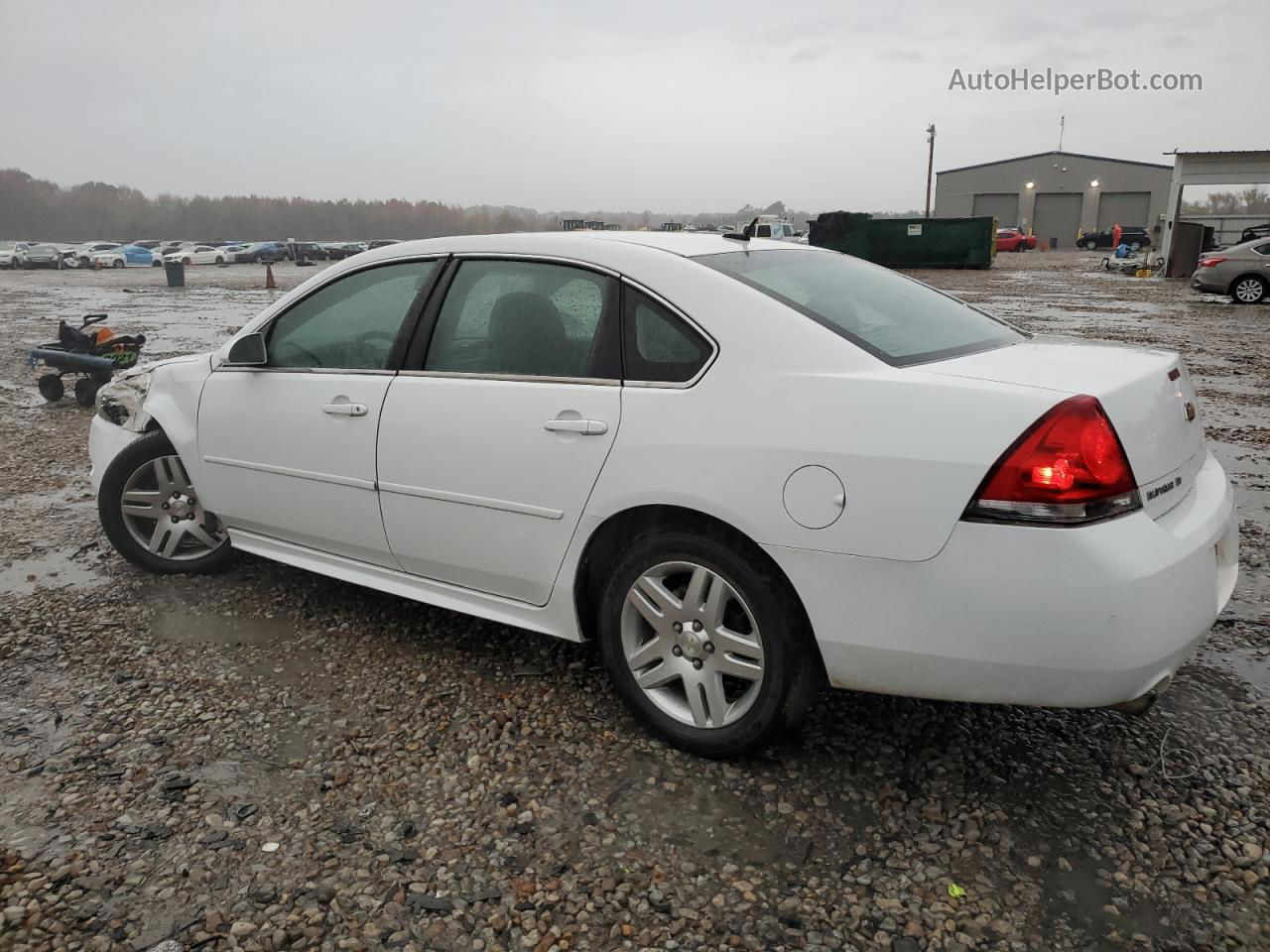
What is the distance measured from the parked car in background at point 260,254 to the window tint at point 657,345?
55487 mm

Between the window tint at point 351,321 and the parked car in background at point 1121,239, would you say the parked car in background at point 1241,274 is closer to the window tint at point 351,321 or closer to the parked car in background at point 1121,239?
the window tint at point 351,321

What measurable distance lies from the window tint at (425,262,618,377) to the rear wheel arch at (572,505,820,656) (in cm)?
47

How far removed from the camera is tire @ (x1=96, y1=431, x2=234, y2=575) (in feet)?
14.2

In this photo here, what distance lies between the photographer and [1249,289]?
19000 millimetres

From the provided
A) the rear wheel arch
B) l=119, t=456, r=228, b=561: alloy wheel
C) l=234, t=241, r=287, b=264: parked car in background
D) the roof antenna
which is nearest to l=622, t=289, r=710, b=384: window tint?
the rear wheel arch

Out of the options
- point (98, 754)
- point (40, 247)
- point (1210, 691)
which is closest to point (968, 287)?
point (1210, 691)

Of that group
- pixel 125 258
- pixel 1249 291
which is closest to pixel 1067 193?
pixel 1249 291

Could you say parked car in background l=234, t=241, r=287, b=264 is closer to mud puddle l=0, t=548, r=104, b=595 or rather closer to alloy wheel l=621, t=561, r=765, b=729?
mud puddle l=0, t=548, r=104, b=595

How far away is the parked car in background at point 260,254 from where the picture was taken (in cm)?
5422

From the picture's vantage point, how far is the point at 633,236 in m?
3.24

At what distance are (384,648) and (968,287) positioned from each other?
2396cm

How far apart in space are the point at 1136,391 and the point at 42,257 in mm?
56194

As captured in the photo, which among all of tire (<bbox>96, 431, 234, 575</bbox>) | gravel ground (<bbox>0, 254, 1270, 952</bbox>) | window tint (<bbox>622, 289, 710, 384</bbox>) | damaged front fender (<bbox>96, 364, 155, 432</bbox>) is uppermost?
window tint (<bbox>622, 289, 710, 384</bbox>)

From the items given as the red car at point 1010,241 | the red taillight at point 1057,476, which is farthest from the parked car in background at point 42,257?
the red taillight at point 1057,476
